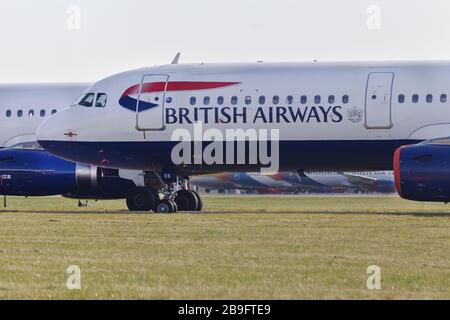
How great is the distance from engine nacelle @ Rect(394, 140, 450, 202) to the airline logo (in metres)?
6.30

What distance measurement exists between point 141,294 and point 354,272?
11.2ft

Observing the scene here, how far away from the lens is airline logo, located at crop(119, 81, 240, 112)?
103ft

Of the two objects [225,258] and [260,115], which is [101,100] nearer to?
[260,115]

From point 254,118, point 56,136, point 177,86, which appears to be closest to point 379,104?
point 254,118

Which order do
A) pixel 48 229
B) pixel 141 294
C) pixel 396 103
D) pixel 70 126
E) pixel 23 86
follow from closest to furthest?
pixel 141 294
pixel 48 229
pixel 396 103
pixel 70 126
pixel 23 86

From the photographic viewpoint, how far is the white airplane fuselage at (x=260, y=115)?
2981 centimetres

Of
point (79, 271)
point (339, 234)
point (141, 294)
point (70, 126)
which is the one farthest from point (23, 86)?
point (141, 294)

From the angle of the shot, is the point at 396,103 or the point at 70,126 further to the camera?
the point at 70,126

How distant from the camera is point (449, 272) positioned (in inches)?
575

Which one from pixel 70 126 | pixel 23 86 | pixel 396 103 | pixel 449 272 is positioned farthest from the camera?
pixel 23 86

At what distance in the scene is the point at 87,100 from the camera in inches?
1287

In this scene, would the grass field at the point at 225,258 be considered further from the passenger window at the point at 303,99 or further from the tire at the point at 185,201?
the tire at the point at 185,201

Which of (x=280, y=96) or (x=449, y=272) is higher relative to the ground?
(x=280, y=96)
